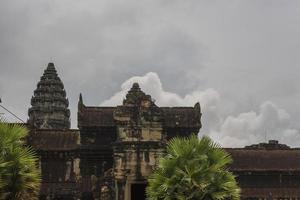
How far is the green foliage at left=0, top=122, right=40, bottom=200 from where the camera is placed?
1664cm

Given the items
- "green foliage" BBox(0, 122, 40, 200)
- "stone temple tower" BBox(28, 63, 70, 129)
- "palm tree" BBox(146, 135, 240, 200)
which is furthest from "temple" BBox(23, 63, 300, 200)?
"stone temple tower" BBox(28, 63, 70, 129)

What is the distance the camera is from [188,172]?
1856cm

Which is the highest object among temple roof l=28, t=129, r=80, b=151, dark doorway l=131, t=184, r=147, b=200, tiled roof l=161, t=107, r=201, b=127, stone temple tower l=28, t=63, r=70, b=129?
stone temple tower l=28, t=63, r=70, b=129

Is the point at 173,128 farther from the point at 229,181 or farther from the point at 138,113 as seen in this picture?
the point at 229,181

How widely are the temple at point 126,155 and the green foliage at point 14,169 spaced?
6.94 meters

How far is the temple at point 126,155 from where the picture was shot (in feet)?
79.1

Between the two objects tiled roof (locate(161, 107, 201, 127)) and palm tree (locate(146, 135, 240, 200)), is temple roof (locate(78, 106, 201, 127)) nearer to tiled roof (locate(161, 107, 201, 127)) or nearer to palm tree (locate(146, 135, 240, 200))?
tiled roof (locate(161, 107, 201, 127))

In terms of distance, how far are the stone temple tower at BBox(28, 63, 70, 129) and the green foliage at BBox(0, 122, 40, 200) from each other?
4536 centimetres

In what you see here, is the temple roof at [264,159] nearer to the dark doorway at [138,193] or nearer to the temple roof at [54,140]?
the dark doorway at [138,193]

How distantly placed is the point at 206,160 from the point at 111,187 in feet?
22.6

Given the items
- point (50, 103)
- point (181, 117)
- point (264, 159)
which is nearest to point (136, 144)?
point (181, 117)

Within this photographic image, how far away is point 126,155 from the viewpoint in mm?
24062

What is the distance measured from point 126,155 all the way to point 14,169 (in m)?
7.79

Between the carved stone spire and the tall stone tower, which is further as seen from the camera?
the carved stone spire
